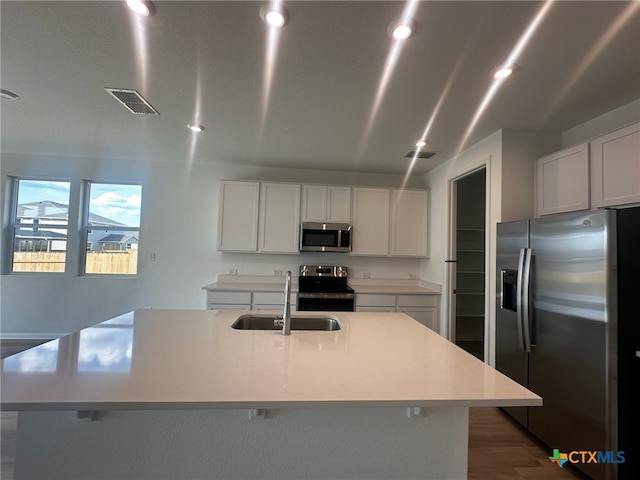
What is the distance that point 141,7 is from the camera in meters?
1.40

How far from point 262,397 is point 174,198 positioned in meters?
3.81

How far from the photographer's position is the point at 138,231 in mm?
4141

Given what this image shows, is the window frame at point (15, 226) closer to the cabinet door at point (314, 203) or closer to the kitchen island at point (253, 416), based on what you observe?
the cabinet door at point (314, 203)

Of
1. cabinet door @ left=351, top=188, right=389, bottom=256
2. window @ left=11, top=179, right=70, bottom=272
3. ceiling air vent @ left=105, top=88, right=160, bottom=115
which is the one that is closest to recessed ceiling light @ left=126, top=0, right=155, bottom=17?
ceiling air vent @ left=105, top=88, right=160, bottom=115

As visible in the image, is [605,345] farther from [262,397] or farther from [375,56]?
[375,56]

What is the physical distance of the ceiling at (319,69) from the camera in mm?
1438

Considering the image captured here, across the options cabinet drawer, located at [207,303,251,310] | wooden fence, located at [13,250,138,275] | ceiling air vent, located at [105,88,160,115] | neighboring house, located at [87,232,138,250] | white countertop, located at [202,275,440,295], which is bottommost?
cabinet drawer, located at [207,303,251,310]

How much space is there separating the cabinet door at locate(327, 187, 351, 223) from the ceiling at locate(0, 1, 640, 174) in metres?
0.96

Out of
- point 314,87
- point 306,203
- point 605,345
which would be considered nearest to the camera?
point 605,345

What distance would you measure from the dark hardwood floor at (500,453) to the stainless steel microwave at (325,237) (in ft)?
7.46

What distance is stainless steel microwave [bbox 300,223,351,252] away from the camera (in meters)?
3.90

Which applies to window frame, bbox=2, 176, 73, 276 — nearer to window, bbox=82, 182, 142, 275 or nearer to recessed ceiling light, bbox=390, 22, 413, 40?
window, bbox=82, 182, 142, 275

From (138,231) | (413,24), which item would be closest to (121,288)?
(138,231)

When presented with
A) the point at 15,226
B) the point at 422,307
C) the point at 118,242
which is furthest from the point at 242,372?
the point at 15,226
